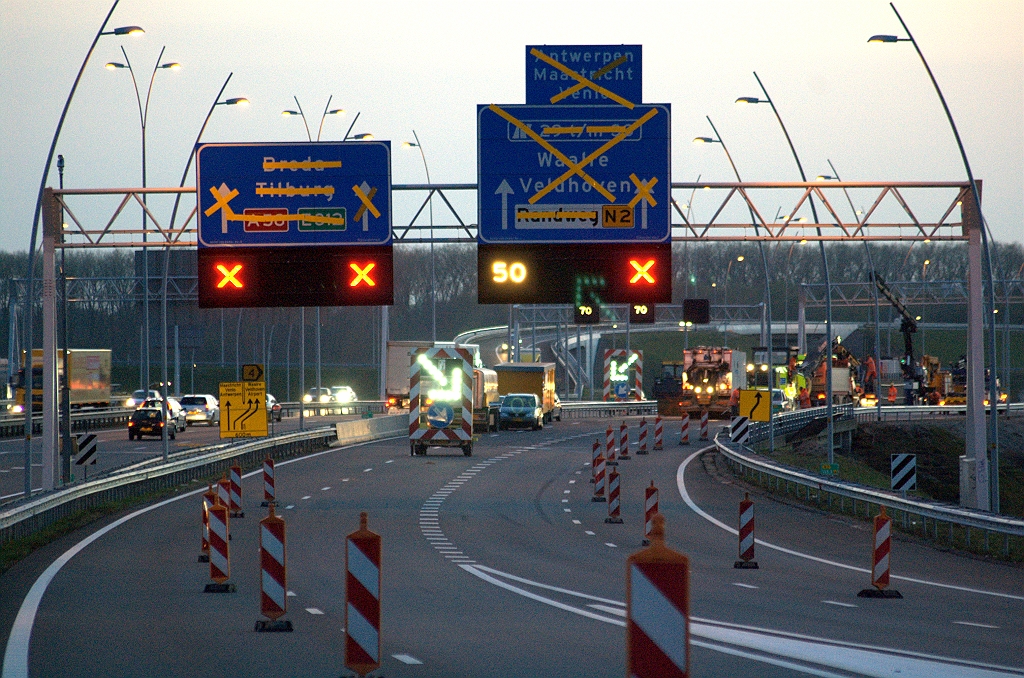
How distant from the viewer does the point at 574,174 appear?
21969mm

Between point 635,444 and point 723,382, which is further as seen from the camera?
point 723,382

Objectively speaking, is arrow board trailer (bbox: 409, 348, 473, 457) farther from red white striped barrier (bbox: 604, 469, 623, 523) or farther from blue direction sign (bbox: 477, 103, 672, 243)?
blue direction sign (bbox: 477, 103, 672, 243)

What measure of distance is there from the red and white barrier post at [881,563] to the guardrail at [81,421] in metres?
45.3

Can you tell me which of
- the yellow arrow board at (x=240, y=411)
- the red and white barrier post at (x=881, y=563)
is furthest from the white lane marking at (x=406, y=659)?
the yellow arrow board at (x=240, y=411)

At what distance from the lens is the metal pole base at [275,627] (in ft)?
40.8

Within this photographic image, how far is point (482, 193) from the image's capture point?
22250 millimetres


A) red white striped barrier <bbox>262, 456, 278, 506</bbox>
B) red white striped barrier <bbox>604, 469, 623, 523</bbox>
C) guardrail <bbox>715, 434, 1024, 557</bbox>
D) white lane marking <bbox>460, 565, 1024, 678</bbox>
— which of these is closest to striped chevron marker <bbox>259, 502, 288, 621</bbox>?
white lane marking <bbox>460, 565, 1024, 678</bbox>

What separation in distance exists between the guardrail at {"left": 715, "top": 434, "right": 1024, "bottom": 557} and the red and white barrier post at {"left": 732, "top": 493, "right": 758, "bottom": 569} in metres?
4.02

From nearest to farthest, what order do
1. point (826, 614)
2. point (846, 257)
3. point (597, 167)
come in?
point (826, 614) < point (597, 167) < point (846, 257)

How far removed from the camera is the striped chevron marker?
12203 mm

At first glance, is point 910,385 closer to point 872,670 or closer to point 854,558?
point 854,558

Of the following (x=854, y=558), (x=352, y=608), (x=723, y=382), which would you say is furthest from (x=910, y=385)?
(x=352, y=608)

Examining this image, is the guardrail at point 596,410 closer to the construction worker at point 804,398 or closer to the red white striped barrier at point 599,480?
the construction worker at point 804,398

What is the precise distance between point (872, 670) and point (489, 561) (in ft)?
33.8
